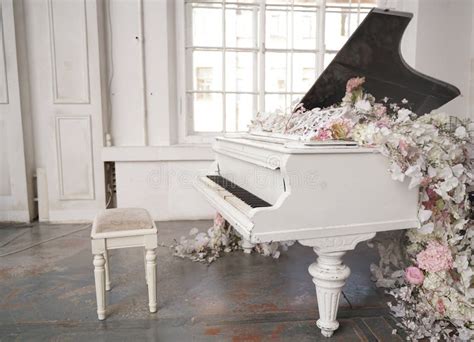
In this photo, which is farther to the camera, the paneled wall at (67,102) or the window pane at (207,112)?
the window pane at (207,112)

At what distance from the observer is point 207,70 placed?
4332 mm

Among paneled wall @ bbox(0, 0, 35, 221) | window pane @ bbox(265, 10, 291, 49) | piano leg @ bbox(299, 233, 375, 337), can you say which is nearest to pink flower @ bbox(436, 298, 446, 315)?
piano leg @ bbox(299, 233, 375, 337)

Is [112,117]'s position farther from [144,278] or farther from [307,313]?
[307,313]

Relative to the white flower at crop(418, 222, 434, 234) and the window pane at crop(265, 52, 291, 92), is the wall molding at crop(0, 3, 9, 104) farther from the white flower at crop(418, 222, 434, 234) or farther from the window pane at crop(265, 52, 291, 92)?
the white flower at crop(418, 222, 434, 234)

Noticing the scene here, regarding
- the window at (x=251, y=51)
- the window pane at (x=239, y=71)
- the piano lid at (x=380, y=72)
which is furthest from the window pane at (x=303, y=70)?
the piano lid at (x=380, y=72)

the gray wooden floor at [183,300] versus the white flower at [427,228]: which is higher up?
the white flower at [427,228]

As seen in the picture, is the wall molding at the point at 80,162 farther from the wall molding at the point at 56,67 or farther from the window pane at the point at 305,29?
the window pane at the point at 305,29

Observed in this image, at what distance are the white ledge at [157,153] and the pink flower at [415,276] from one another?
2.50 m

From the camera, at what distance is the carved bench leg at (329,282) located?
183 centimetres

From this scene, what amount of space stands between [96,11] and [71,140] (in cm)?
139

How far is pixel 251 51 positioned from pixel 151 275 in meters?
3.09

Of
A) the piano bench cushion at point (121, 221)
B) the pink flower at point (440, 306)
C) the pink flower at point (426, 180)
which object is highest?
the pink flower at point (426, 180)

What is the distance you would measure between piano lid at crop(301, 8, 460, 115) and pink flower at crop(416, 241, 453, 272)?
1104mm

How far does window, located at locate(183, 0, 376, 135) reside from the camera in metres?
4.27
